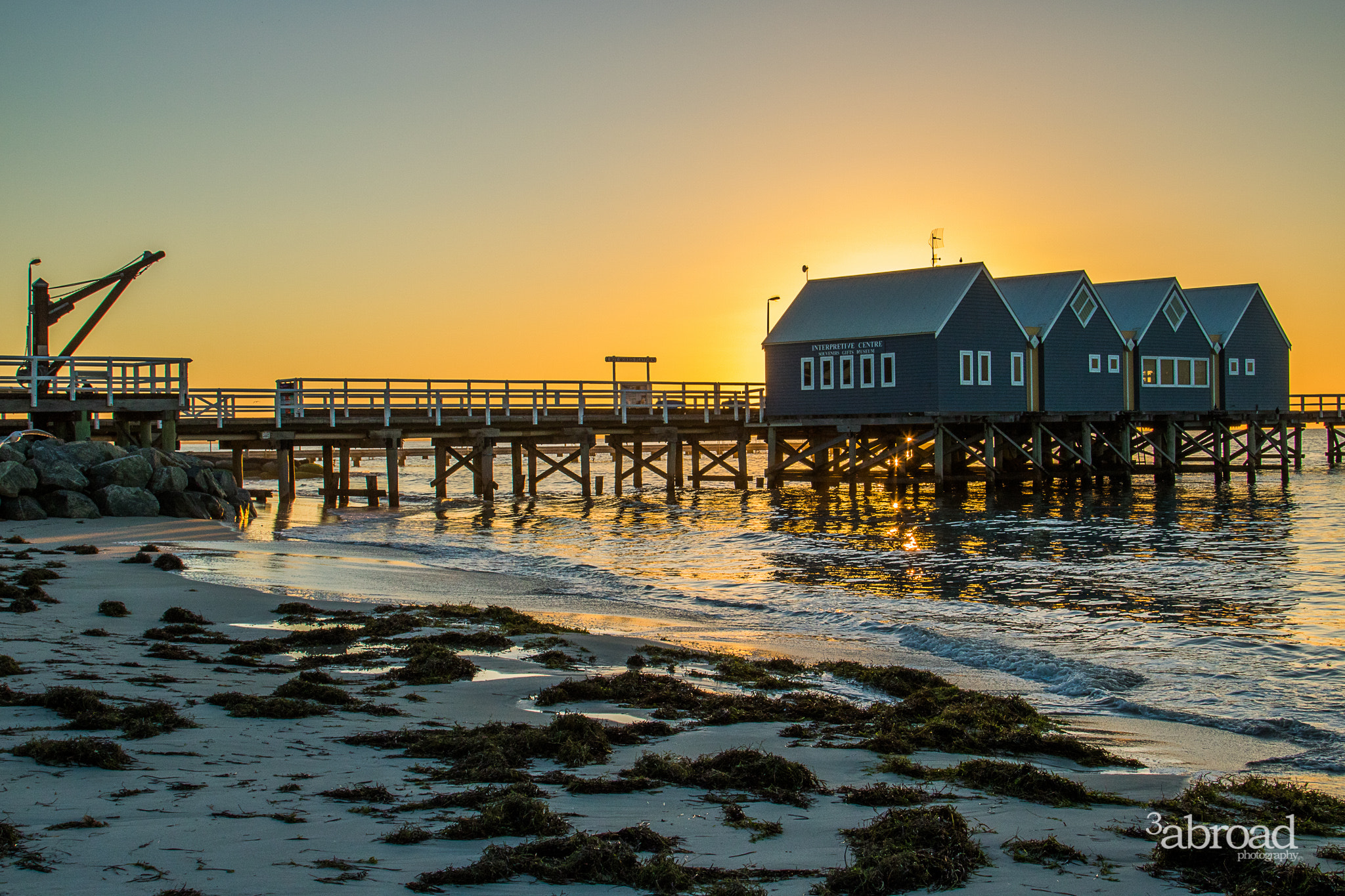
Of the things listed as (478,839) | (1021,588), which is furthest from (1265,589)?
(478,839)

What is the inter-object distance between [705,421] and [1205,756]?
37.2m

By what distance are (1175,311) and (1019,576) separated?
36195 mm

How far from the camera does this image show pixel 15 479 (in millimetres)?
22406

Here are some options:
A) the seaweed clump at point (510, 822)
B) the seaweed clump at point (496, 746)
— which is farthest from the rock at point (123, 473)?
the seaweed clump at point (510, 822)

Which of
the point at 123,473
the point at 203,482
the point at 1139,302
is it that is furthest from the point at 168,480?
the point at 1139,302

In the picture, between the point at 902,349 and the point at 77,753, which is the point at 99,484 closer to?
the point at 77,753

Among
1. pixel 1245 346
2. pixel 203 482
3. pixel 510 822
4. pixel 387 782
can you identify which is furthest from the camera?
pixel 1245 346

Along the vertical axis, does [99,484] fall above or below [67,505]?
above

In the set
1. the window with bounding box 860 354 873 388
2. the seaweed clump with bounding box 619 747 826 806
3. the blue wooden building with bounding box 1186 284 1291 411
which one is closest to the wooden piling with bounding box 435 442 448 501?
the window with bounding box 860 354 873 388

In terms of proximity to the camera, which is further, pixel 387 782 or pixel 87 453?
pixel 87 453

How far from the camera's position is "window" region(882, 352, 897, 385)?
139 ft

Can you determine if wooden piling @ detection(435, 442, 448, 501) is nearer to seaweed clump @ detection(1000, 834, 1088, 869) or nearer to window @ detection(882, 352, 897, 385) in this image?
window @ detection(882, 352, 897, 385)

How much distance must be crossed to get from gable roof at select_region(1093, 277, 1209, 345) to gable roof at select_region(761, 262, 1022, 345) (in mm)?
8653

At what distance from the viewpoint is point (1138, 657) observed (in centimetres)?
1236
